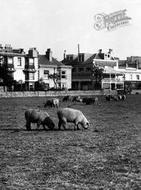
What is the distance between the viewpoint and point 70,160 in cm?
993

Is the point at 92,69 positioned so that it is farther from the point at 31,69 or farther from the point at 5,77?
the point at 5,77

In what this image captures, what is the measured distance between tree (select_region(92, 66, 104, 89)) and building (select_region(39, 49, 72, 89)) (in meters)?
6.15

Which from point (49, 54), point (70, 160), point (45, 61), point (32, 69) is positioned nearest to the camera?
point (70, 160)

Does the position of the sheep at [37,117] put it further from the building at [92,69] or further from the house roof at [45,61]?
the building at [92,69]

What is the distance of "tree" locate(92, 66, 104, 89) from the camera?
92.9 meters

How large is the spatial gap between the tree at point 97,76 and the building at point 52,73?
6154 millimetres

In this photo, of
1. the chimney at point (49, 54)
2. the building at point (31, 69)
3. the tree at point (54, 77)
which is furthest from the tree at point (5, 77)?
the chimney at point (49, 54)

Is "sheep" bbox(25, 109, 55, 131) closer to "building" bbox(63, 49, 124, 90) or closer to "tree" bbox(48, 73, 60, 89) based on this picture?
"tree" bbox(48, 73, 60, 89)

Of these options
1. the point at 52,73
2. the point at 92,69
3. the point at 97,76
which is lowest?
the point at 97,76

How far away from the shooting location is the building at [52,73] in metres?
88.1

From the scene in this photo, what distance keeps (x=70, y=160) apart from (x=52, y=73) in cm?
8100

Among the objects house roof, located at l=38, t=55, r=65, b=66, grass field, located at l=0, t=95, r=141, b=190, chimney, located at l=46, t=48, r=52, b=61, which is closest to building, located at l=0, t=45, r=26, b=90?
house roof, located at l=38, t=55, r=65, b=66

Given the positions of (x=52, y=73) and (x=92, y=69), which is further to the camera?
(x=92, y=69)

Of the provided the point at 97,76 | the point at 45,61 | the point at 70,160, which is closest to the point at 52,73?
the point at 45,61
